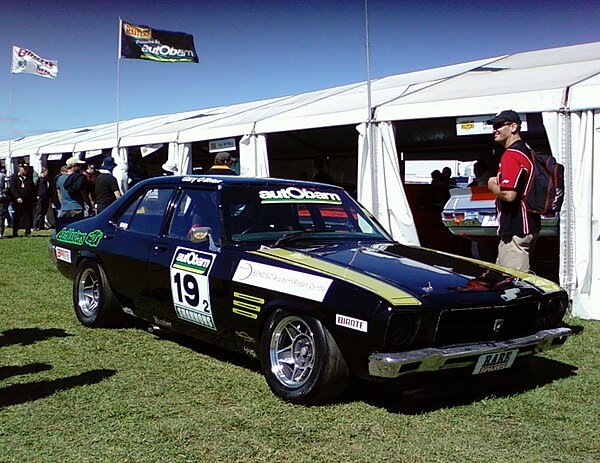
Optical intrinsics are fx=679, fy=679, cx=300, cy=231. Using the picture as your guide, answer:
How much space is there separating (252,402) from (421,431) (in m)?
1.04

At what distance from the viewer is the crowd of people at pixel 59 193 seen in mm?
10742

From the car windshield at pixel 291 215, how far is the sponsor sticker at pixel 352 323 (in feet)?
3.59

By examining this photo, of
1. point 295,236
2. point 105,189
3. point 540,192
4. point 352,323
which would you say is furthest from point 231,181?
point 105,189

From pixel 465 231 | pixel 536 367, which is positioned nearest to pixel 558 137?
pixel 465 231

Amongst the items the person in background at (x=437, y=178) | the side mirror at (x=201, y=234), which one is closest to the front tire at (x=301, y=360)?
the side mirror at (x=201, y=234)

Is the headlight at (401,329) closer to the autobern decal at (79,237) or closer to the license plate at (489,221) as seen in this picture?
the autobern decal at (79,237)

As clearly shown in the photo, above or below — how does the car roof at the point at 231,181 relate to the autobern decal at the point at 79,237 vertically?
above

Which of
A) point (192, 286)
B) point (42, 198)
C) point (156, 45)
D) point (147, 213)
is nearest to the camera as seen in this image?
point (192, 286)

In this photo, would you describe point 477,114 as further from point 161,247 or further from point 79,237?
point 79,237

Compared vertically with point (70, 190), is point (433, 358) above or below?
below

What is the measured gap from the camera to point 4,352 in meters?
5.30

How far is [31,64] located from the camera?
18344 mm

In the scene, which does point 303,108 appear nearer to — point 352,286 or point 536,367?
point 536,367

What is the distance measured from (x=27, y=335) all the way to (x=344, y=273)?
329cm
